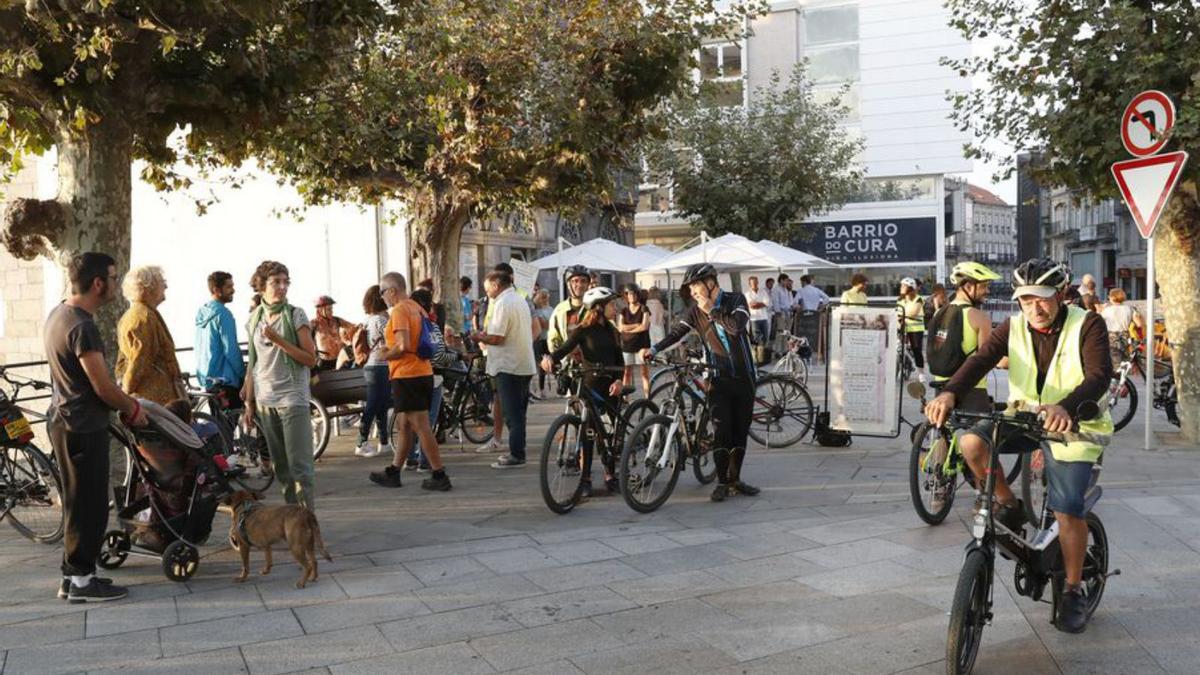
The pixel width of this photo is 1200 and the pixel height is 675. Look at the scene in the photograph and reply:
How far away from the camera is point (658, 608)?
511 cm

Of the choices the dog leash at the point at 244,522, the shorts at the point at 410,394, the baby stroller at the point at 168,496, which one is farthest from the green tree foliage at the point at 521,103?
the dog leash at the point at 244,522

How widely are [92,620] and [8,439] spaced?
1897 millimetres

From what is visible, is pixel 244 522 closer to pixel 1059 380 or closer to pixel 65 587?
pixel 65 587

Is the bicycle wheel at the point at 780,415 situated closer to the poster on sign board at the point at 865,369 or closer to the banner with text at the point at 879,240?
the poster on sign board at the point at 865,369

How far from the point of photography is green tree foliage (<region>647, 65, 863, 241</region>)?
99.0 feet

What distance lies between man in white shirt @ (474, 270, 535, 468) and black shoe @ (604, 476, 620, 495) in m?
1.42

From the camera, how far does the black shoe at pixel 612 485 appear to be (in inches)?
310

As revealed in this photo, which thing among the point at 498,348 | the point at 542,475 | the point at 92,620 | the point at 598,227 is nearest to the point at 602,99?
the point at 498,348

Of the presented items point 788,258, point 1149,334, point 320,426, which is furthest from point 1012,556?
point 788,258

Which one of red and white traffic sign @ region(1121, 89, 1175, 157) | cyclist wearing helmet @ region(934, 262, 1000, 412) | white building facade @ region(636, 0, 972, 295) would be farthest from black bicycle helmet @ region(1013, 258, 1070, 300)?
white building facade @ region(636, 0, 972, 295)

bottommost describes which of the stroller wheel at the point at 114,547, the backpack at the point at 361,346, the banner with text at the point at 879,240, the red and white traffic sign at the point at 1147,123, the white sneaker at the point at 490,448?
the white sneaker at the point at 490,448

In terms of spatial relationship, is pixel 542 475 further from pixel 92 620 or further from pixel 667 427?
pixel 92 620

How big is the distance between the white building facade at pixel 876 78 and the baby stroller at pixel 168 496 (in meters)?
34.2

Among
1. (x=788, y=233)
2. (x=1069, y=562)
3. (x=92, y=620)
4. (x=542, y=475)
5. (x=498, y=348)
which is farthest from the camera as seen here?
(x=788, y=233)
